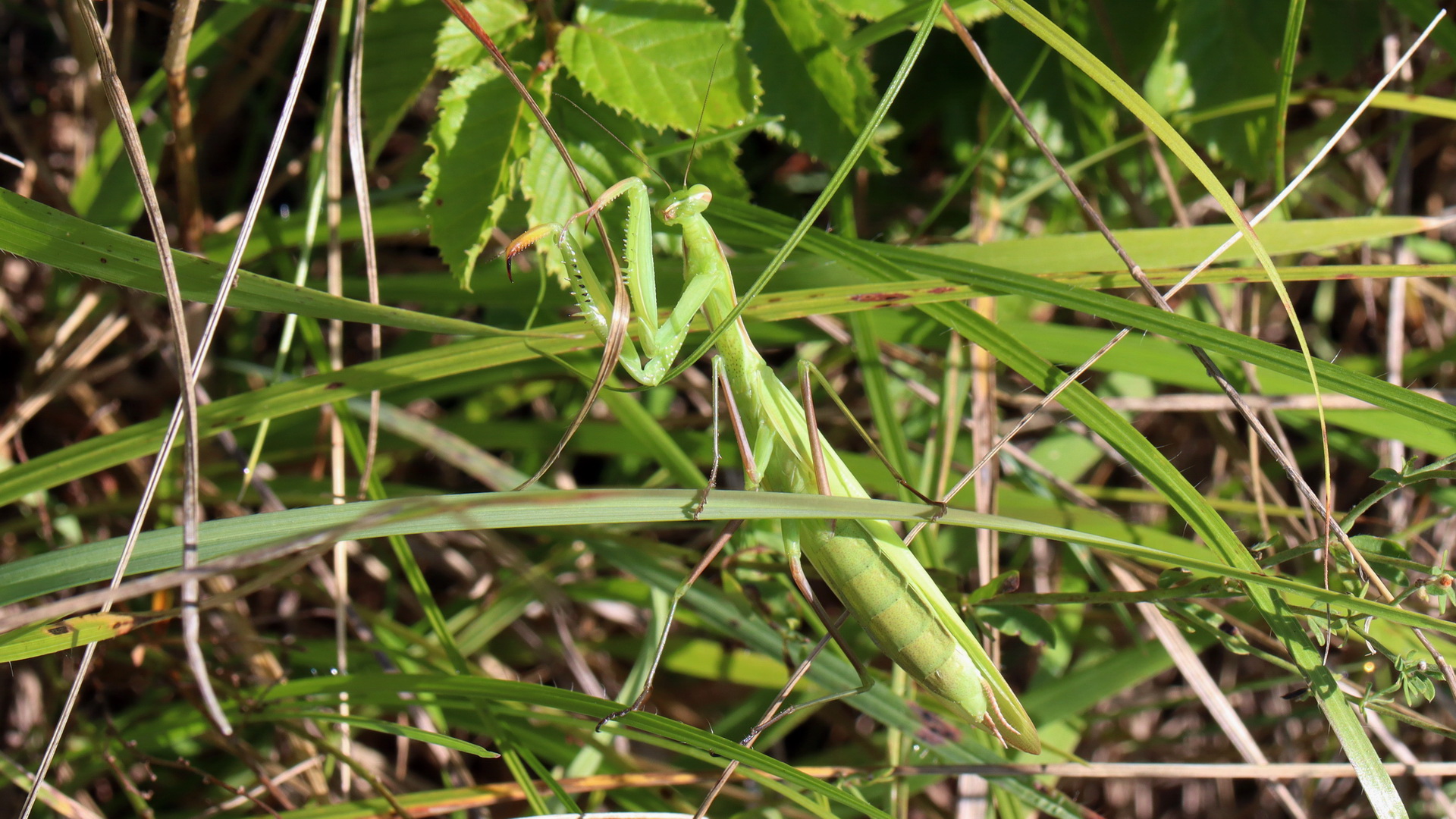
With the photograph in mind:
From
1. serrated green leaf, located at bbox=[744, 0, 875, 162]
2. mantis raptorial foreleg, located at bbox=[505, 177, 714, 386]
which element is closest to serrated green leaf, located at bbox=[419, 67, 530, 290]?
mantis raptorial foreleg, located at bbox=[505, 177, 714, 386]

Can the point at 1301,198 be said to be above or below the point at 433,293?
above

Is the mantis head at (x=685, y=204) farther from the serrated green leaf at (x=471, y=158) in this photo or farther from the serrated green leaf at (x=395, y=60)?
the serrated green leaf at (x=395, y=60)

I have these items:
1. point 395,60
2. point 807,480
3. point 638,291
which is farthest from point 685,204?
point 395,60

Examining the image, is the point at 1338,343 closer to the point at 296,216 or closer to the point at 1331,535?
the point at 1331,535

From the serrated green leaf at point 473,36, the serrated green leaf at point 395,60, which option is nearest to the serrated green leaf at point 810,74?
the serrated green leaf at point 473,36

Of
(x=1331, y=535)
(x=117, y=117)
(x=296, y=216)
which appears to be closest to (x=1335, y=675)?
(x=1331, y=535)

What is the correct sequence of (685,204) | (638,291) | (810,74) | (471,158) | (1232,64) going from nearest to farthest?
(638,291), (685,204), (471,158), (810,74), (1232,64)

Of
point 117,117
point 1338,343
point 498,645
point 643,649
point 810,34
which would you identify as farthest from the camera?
point 1338,343

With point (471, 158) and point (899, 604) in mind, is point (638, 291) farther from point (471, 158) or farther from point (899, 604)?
point (899, 604)
